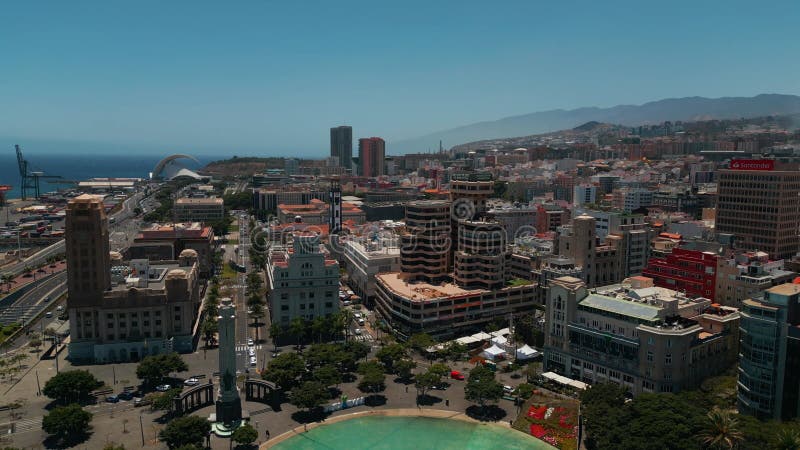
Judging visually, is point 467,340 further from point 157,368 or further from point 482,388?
point 157,368

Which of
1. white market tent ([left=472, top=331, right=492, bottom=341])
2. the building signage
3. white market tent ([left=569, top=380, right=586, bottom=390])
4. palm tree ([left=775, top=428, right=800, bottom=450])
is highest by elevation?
the building signage

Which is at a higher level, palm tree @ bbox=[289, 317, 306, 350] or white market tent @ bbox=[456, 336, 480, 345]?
palm tree @ bbox=[289, 317, 306, 350]

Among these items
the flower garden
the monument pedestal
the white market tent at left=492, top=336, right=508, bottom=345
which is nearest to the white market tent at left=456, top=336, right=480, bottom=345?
the white market tent at left=492, top=336, right=508, bottom=345

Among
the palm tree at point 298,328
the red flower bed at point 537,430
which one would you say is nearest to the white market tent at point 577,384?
the red flower bed at point 537,430

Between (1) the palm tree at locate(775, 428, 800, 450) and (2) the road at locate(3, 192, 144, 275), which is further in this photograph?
(2) the road at locate(3, 192, 144, 275)

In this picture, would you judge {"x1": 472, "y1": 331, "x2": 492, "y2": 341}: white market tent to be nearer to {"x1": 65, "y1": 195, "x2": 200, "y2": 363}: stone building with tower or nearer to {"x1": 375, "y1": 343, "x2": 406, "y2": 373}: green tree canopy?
{"x1": 375, "y1": 343, "x2": 406, "y2": 373}: green tree canopy

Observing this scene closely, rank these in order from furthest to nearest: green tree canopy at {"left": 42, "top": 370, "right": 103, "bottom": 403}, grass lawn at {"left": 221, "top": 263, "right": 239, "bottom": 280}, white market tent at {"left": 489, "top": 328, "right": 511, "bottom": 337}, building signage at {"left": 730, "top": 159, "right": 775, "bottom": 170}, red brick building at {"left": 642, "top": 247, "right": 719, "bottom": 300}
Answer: grass lawn at {"left": 221, "top": 263, "right": 239, "bottom": 280}, building signage at {"left": 730, "top": 159, "right": 775, "bottom": 170}, white market tent at {"left": 489, "top": 328, "right": 511, "bottom": 337}, red brick building at {"left": 642, "top": 247, "right": 719, "bottom": 300}, green tree canopy at {"left": 42, "top": 370, "right": 103, "bottom": 403}

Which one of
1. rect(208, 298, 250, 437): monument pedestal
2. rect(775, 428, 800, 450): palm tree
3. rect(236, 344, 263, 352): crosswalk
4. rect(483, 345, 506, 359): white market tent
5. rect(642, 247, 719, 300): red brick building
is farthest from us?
rect(642, 247, 719, 300): red brick building

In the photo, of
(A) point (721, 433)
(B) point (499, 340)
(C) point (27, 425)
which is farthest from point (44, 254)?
(A) point (721, 433)
